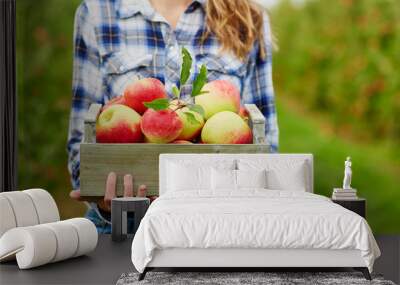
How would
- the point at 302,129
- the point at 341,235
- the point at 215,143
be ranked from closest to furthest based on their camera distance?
the point at 341,235 → the point at 215,143 → the point at 302,129

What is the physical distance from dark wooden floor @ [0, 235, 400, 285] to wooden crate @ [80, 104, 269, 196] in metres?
0.66

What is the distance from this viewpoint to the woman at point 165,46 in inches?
277

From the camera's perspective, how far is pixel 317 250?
4.95m

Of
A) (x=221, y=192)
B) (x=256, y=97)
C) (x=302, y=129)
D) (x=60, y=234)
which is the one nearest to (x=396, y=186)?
(x=302, y=129)

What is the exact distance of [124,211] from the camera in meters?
6.43

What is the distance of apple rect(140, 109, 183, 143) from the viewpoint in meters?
6.66

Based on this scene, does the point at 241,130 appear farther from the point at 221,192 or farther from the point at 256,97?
the point at 221,192

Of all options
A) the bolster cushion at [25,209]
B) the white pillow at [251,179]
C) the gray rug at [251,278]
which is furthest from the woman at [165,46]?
the gray rug at [251,278]

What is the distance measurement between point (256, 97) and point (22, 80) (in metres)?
2.17

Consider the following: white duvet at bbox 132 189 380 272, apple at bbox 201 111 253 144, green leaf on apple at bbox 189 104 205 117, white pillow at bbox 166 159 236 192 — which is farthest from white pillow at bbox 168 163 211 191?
white duvet at bbox 132 189 380 272

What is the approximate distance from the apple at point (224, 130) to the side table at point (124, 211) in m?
0.79

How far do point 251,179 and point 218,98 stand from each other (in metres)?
1.03

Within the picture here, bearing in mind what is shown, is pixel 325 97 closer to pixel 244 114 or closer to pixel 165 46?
pixel 244 114

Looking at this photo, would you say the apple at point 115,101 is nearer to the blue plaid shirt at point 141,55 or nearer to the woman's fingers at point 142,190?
the blue plaid shirt at point 141,55
